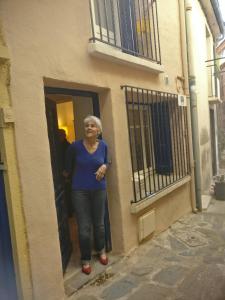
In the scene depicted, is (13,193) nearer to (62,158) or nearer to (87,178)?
(87,178)

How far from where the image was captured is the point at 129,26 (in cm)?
434

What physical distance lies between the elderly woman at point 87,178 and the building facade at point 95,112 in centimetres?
24

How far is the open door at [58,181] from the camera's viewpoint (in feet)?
11.4

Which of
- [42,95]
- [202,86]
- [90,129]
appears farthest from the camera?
[202,86]

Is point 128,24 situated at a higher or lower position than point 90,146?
higher

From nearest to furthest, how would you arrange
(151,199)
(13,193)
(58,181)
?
(13,193), (58,181), (151,199)

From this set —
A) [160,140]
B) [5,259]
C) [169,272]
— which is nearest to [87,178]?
[5,259]

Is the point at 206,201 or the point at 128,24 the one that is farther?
the point at 206,201

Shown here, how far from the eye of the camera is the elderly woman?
340cm

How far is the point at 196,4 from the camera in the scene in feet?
23.1

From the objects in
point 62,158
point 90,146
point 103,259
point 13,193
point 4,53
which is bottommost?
point 103,259

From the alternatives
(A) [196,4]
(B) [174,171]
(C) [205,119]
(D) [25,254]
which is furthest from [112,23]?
(C) [205,119]

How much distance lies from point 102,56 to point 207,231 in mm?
3152

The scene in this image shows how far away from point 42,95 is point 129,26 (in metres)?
2.22
